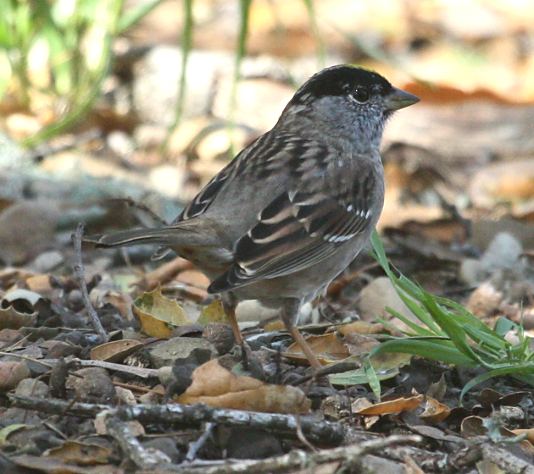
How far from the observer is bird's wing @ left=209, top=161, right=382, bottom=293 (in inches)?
149

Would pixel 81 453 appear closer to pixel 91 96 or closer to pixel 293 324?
pixel 293 324

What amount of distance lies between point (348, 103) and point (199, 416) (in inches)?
84.8

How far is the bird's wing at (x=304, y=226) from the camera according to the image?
3785 mm

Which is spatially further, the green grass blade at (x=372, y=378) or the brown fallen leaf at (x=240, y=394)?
the green grass blade at (x=372, y=378)

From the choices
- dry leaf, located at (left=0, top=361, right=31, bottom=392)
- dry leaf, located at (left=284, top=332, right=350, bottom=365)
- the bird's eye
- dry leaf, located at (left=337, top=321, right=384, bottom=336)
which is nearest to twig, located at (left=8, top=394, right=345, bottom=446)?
dry leaf, located at (left=0, top=361, right=31, bottom=392)

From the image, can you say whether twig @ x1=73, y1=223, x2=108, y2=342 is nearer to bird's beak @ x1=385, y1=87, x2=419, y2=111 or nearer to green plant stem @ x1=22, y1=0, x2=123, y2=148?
bird's beak @ x1=385, y1=87, x2=419, y2=111

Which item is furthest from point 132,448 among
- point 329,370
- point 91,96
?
point 91,96

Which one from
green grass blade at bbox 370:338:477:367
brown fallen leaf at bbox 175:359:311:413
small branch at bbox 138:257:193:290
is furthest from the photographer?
small branch at bbox 138:257:193:290

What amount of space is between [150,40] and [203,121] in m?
1.26

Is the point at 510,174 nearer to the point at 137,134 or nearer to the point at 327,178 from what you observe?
the point at 137,134

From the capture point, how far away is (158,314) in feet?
13.2

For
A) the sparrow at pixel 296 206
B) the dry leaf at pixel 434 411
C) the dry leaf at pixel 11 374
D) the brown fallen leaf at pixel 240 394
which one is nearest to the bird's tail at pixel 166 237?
the sparrow at pixel 296 206

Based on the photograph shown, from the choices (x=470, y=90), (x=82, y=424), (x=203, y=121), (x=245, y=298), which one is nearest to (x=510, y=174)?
(x=470, y=90)

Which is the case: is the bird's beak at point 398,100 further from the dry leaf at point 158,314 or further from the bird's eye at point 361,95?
the dry leaf at point 158,314
